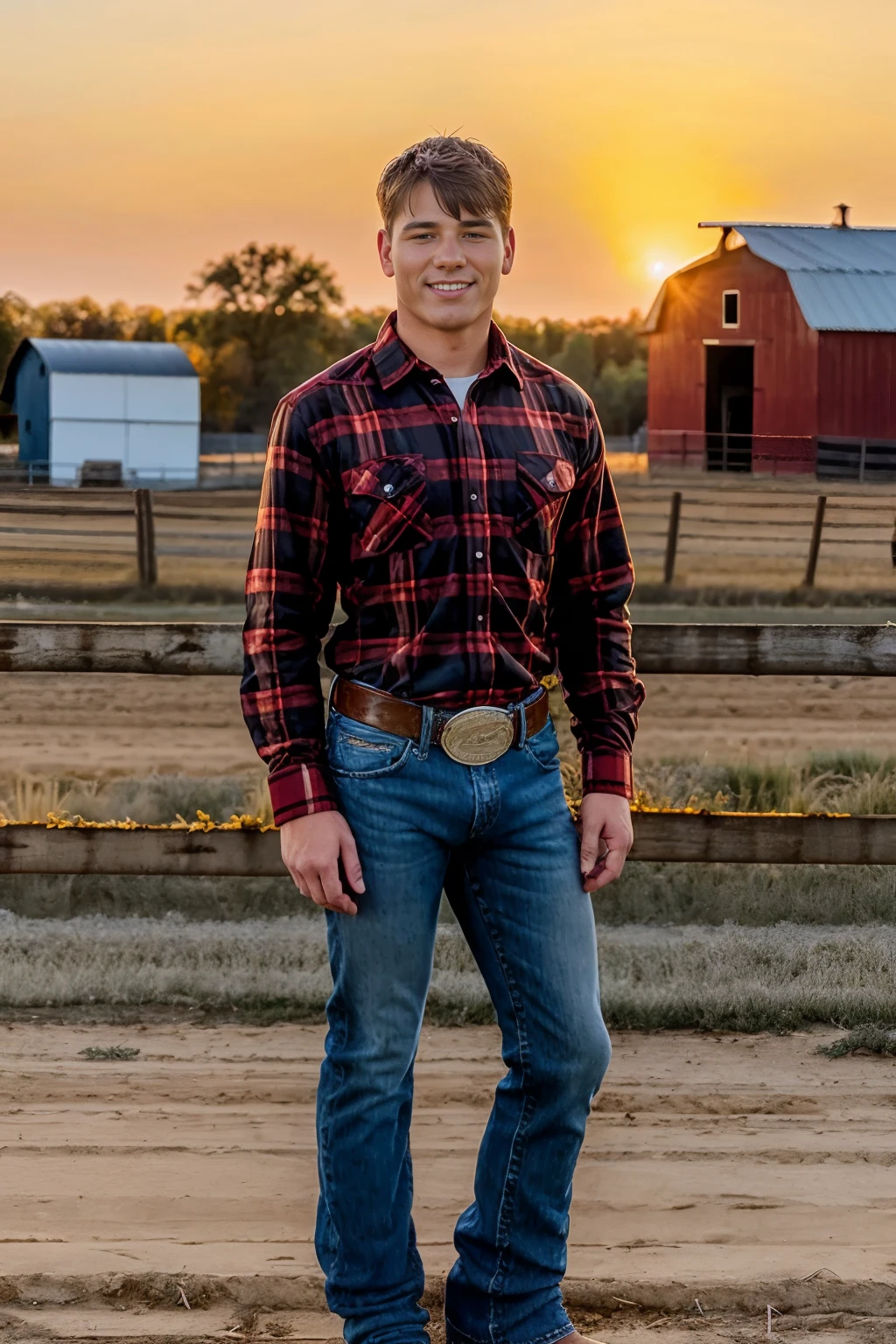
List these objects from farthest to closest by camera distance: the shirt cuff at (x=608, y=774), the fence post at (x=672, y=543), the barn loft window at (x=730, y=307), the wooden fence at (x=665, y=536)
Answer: the barn loft window at (x=730, y=307) → the wooden fence at (x=665, y=536) → the fence post at (x=672, y=543) → the shirt cuff at (x=608, y=774)

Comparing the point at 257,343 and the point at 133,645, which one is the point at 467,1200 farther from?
the point at 257,343

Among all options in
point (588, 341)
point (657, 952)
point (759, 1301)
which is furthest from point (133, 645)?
point (588, 341)

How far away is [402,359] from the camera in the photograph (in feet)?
7.64

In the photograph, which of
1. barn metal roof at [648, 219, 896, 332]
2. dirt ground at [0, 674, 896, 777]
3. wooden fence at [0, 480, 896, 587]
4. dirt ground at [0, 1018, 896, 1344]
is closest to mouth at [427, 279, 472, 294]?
dirt ground at [0, 1018, 896, 1344]

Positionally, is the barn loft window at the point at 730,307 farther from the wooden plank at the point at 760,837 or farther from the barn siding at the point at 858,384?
the wooden plank at the point at 760,837

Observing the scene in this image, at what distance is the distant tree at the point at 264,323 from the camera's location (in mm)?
53031

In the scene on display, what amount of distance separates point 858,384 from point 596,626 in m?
28.9

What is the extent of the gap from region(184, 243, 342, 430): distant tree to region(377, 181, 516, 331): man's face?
51179 mm

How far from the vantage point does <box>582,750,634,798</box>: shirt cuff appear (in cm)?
249

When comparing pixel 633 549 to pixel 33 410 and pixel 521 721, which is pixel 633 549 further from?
pixel 33 410

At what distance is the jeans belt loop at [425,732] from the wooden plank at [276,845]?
2.09 metres

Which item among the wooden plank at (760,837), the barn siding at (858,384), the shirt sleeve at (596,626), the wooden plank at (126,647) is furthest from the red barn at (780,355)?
the shirt sleeve at (596,626)

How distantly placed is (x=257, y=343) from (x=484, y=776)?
53344mm

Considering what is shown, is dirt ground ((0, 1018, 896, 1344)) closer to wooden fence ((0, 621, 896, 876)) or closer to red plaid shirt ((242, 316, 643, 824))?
wooden fence ((0, 621, 896, 876))
